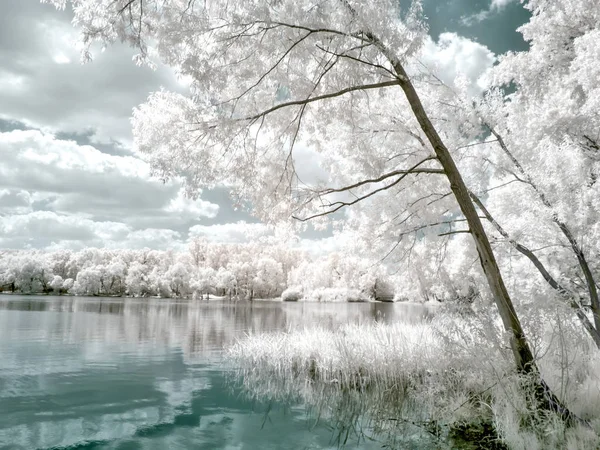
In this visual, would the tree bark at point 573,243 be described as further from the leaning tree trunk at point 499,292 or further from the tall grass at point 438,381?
the leaning tree trunk at point 499,292

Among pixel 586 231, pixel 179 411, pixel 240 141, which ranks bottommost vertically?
pixel 179 411

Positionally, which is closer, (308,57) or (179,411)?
(308,57)

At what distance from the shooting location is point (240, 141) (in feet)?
23.9

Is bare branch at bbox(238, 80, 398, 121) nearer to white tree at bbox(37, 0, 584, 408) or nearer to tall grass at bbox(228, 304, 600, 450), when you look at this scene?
white tree at bbox(37, 0, 584, 408)

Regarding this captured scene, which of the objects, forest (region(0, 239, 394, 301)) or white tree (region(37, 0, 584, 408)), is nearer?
white tree (region(37, 0, 584, 408))

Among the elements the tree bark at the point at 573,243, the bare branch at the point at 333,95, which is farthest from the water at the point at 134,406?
the bare branch at the point at 333,95

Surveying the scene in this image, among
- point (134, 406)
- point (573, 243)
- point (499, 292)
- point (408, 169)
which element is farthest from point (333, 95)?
point (134, 406)

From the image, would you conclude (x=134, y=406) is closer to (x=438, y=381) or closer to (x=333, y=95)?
(x=438, y=381)

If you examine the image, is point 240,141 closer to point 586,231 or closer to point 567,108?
point 567,108

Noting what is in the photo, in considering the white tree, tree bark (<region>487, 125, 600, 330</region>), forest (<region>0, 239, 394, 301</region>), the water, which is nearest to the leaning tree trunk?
the white tree

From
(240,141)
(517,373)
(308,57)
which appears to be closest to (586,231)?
(517,373)

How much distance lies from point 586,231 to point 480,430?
5.26m

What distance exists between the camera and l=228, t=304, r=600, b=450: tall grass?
598 centimetres

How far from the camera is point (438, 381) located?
8797 mm
